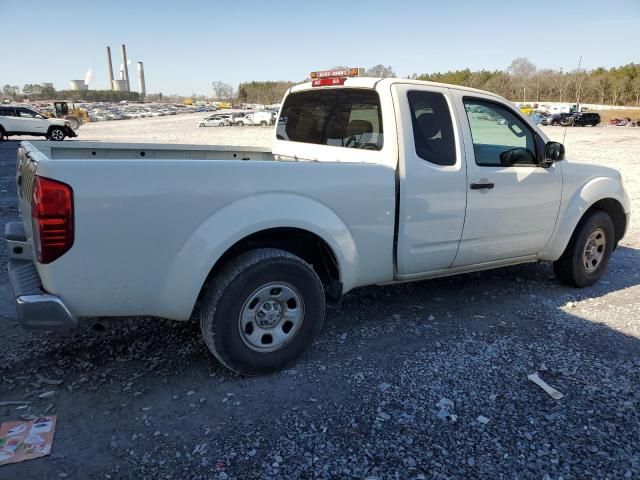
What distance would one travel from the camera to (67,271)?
258 cm

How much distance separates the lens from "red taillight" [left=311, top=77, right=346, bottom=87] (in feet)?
13.6

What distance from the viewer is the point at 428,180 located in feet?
12.0

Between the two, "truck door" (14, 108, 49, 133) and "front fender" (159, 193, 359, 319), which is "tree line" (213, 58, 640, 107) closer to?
"truck door" (14, 108, 49, 133)

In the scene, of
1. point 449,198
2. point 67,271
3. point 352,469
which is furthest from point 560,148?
point 67,271

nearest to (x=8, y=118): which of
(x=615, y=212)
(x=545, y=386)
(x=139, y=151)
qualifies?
(x=139, y=151)

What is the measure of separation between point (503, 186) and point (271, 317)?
2.25 metres

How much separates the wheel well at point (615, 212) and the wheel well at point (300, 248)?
118 inches

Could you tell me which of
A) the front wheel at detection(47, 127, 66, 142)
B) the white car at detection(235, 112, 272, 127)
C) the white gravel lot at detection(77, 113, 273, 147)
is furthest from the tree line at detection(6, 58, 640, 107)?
the front wheel at detection(47, 127, 66, 142)

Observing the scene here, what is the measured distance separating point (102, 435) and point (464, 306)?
315 centimetres

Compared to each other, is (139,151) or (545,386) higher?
(139,151)

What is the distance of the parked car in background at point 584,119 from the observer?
166 feet

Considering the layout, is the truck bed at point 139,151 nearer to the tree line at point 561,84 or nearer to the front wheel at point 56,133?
the front wheel at point 56,133

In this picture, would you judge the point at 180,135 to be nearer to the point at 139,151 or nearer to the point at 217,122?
the point at 217,122

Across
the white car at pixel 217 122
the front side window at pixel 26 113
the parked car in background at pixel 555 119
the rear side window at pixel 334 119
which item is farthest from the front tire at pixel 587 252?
the white car at pixel 217 122
